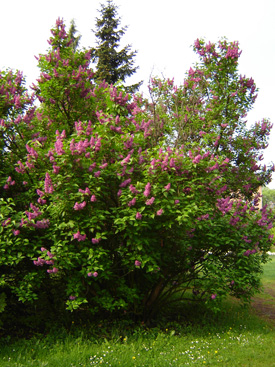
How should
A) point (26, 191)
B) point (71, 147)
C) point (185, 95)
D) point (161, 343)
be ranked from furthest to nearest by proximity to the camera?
point (185, 95), point (26, 191), point (161, 343), point (71, 147)

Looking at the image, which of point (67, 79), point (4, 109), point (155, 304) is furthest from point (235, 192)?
point (4, 109)

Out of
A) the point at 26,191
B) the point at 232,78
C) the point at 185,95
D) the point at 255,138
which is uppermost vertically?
the point at 232,78

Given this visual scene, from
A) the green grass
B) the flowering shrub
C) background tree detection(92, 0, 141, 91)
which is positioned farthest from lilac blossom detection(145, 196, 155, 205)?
background tree detection(92, 0, 141, 91)

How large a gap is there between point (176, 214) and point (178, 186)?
419 mm

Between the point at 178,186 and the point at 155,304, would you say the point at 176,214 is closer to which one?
the point at 178,186

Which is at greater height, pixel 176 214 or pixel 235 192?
pixel 235 192

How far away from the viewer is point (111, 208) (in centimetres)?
519

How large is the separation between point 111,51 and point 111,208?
13993 mm

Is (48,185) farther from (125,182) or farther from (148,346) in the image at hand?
(148,346)

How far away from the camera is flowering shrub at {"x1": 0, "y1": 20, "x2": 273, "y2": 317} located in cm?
502

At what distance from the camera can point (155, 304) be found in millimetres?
6609

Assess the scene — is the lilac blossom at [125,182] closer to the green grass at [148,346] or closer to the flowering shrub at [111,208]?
the flowering shrub at [111,208]

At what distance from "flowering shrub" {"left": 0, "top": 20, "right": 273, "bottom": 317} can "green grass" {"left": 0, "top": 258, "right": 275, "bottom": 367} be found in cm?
49

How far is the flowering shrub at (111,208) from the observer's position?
16.5ft
